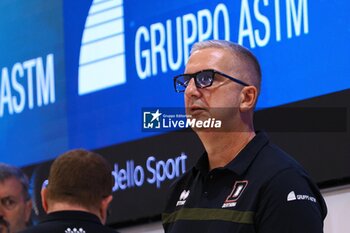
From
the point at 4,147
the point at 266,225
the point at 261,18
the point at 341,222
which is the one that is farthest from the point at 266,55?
the point at 4,147

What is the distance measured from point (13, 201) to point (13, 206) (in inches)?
1.0

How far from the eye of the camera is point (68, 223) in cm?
271

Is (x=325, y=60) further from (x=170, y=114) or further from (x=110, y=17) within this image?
(x=110, y=17)

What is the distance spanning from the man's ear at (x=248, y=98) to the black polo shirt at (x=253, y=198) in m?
0.09

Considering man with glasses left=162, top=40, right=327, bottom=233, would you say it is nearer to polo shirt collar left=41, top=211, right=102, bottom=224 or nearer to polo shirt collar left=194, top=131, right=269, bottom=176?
polo shirt collar left=194, top=131, right=269, bottom=176

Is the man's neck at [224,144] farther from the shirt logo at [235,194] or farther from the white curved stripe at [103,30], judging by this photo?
the white curved stripe at [103,30]

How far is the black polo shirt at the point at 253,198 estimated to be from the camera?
252cm

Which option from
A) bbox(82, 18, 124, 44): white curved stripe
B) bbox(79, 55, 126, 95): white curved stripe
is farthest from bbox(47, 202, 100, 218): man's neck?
bbox(82, 18, 124, 44): white curved stripe

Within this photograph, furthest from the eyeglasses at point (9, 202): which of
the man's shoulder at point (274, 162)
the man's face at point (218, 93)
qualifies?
the man's shoulder at point (274, 162)

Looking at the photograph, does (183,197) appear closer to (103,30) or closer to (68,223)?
(68,223)

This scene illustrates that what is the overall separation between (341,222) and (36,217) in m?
1.70

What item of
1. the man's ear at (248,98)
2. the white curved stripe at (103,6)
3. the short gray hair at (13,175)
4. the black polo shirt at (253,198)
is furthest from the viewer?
the white curved stripe at (103,6)

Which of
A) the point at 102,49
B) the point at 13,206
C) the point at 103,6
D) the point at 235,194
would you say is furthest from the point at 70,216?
the point at 103,6

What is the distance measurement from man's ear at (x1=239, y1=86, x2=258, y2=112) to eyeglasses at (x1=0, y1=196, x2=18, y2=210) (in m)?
1.49
